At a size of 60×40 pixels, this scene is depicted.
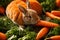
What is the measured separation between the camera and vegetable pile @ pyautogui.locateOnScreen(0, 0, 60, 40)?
6.80ft

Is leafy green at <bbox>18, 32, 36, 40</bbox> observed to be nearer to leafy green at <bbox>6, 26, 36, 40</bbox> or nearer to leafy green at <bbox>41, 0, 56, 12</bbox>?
leafy green at <bbox>6, 26, 36, 40</bbox>

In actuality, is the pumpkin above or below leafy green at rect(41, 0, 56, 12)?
below

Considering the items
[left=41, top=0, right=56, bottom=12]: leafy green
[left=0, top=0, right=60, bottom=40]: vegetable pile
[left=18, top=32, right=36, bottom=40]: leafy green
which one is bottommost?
[left=18, top=32, right=36, bottom=40]: leafy green

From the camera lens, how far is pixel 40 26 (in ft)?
7.44

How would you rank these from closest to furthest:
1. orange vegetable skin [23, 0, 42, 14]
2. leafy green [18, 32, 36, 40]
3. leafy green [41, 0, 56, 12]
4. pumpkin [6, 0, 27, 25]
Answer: leafy green [18, 32, 36, 40] → pumpkin [6, 0, 27, 25] → orange vegetable skin [23, 0, 42, 14] → leafy green [41, 0, 56, 12]

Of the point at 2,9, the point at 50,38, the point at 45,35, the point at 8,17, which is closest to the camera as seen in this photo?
the point at 50,38

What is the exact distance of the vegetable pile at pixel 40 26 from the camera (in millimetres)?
2072

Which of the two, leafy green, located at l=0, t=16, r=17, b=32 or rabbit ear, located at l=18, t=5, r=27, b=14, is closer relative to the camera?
rabbit ear, located at l=18, t=5, r=27, b=14

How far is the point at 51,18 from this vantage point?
2400 millimetres

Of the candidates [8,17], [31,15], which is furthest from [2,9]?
A: [31,15]

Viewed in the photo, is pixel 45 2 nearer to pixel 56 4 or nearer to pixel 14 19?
pixel 56 4

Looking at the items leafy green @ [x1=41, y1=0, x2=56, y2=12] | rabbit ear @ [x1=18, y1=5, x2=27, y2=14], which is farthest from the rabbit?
leafy green @ [x1=41, y1=0, x2=56, y2=12]

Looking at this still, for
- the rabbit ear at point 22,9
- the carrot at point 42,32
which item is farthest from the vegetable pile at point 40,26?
the rabbit ear at point 22,9

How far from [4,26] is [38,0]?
0.59m
